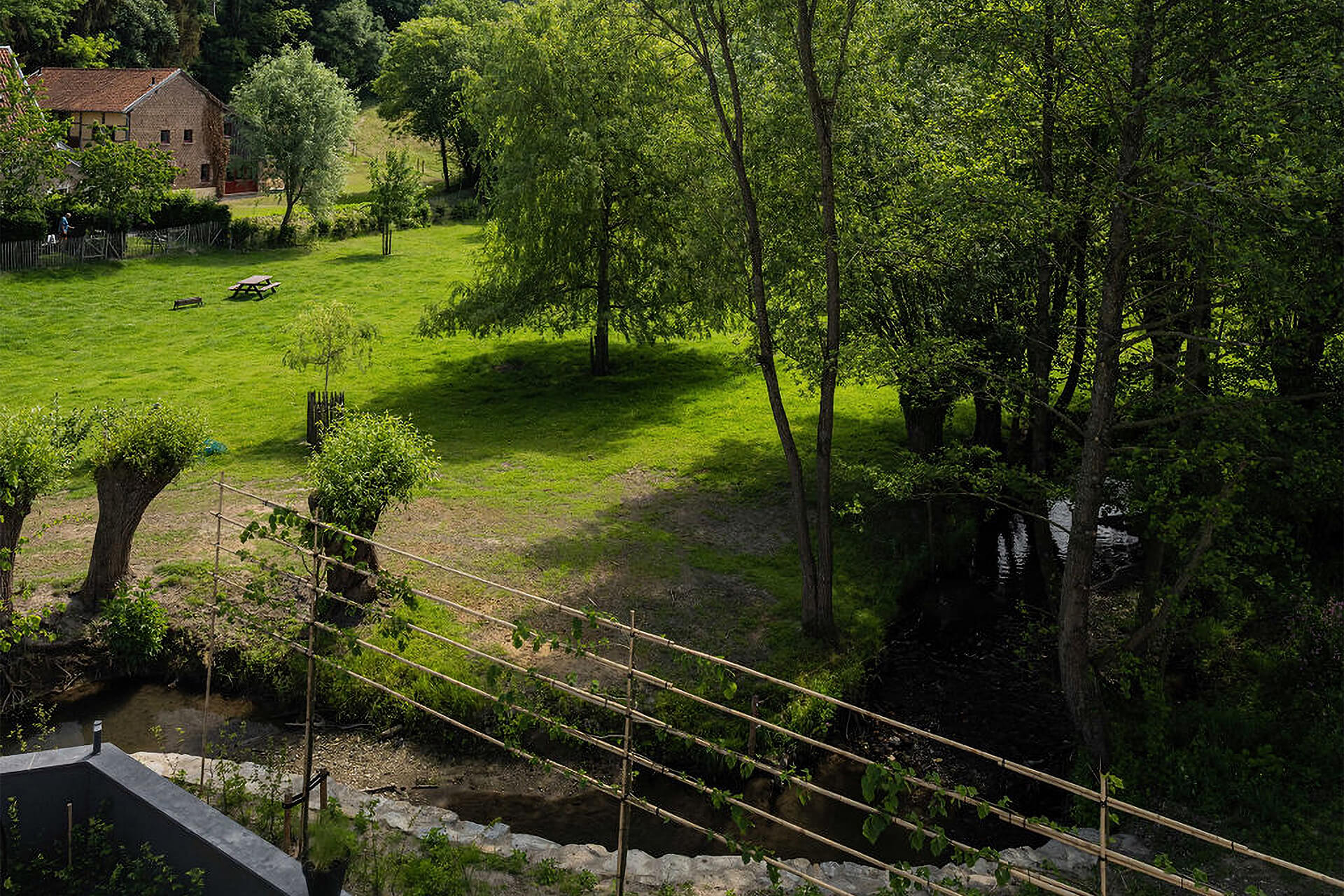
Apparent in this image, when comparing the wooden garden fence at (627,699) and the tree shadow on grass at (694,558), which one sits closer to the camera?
the wooden garden fence at (627,699)

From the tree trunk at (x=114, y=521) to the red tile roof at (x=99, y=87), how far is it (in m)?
46.0

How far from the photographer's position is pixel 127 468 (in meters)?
15.6

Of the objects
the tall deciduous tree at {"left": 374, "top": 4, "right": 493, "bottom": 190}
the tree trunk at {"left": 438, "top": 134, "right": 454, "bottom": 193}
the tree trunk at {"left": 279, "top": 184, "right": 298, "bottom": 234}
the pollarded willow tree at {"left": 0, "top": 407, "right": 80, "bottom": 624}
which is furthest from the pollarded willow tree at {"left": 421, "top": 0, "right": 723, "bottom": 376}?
the tall deciduous tree at {"left": 374, "top": 4, "right": 493, "bottom": 190}

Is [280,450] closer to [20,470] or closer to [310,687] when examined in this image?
[20,470]

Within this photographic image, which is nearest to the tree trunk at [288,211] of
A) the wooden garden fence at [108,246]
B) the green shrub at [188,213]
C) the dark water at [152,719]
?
the green shrub at [188,213]

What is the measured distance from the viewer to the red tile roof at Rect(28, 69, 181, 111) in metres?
54.3

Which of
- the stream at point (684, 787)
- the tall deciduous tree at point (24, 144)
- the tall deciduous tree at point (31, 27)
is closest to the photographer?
the stream at point (684, 787)

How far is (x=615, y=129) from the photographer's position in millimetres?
25766

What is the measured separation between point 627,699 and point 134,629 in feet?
31.8

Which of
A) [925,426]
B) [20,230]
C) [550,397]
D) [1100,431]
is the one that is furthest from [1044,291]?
[20,230]

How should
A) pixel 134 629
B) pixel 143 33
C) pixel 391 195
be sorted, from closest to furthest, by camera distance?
pixel 134 629, pixel 391 195, pixel 143 33

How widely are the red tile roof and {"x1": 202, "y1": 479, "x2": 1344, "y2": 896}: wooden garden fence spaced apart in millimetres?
43584

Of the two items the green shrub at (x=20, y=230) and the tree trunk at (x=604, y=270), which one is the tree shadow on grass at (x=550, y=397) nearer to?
the tree trunk at (x=604, y=270)

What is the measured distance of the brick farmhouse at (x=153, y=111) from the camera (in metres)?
54.5
